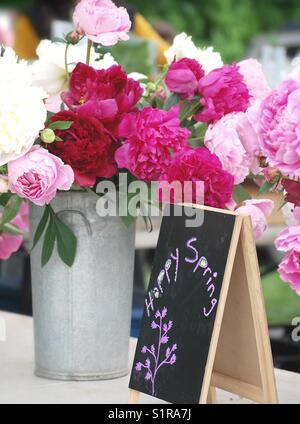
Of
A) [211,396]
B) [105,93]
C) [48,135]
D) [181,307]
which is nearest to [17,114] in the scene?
[48,135]

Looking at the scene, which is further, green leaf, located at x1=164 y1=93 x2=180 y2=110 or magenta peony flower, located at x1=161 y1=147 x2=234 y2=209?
green leaf, located at x1=164 y1=93 x2=180 y2=110

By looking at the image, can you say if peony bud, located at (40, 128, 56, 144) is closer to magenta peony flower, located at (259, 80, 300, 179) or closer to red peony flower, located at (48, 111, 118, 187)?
red peony flower, located at (48, 111, 118, 187)

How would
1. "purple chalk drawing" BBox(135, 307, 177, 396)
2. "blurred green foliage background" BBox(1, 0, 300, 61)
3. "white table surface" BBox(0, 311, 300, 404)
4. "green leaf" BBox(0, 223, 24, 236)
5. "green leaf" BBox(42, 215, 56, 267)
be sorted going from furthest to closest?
1. "blurred green foliage background" BBox(1, 0, 300, 61)
2. "green leaf" BBox(0, 223, 24, 236)
3. "green leaf" BBox(42, 215, 56, 267)
4. "white table surface" BBox(0, 311, 300, 404)
5. "purple chalk drawing" BBox(135, 307, 177, 396)

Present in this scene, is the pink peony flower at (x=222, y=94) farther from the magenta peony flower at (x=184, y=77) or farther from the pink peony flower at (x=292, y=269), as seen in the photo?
the pink peony flower at (x=292, y=269)

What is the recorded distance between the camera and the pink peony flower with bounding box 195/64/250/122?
1.66m

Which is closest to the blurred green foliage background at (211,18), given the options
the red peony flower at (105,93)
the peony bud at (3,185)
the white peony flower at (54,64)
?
the white peony flower at (54,64)

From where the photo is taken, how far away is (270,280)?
669cm

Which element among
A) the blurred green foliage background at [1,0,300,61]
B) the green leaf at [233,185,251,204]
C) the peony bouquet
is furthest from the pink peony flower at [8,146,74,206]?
the blurred green foliage background at [1,0,300,61]

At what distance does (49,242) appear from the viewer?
1704 mm

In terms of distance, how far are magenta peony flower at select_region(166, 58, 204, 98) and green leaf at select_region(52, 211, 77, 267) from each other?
0.30m

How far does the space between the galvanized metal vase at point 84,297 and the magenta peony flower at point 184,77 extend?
0.77ft

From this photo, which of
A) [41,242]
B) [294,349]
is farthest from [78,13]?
[294,349]

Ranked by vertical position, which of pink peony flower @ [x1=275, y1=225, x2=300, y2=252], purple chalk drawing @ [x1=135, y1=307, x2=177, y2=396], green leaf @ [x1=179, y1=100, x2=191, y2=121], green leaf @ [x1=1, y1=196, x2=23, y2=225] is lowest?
purple chalk drawing @ [x1=135, y1=307, x2=177, y2=396]

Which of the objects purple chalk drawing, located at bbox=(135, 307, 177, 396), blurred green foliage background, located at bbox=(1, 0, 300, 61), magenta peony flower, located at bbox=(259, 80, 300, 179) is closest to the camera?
magenta peony flower, located at bbox=(259, 80, 300, 179)
